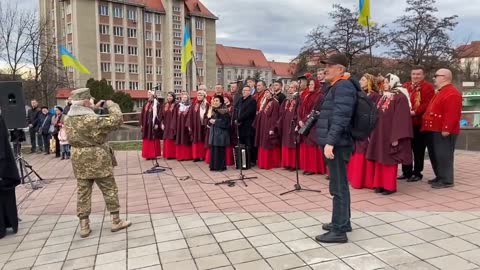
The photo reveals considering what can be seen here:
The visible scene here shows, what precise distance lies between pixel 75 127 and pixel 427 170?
6.40 meters

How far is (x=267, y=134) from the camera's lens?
341 inches

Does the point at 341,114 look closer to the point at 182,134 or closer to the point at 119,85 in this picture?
the point at 182,134

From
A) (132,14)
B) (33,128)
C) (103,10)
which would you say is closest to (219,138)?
(33,128)

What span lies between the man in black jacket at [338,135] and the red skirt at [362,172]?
88.0 inches

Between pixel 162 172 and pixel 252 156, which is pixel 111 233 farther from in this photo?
pixel 252 156

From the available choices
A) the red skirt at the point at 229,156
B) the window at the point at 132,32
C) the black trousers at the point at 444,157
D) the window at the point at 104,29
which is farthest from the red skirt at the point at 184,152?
the window at the point at 132,32

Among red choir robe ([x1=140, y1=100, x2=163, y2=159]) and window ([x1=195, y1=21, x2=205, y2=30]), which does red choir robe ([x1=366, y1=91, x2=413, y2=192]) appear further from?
window ([x1=195, y1=21, x2=205, y2=30])

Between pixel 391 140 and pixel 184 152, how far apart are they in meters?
5.87

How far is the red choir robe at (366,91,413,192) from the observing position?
6.02m

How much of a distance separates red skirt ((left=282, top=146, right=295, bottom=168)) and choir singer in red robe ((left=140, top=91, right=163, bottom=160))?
3860 mm

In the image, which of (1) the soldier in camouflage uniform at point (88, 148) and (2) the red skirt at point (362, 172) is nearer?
(1) the soldier in camouflage uniform at point (88, 148)

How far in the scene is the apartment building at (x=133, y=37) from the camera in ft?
204

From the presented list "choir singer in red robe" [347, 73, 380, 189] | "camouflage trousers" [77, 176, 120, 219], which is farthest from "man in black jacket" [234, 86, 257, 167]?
"camouflage trousers" [77, 176, 120, 219]

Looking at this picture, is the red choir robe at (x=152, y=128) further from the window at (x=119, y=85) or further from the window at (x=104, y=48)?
the window at (x=119, y=85)
